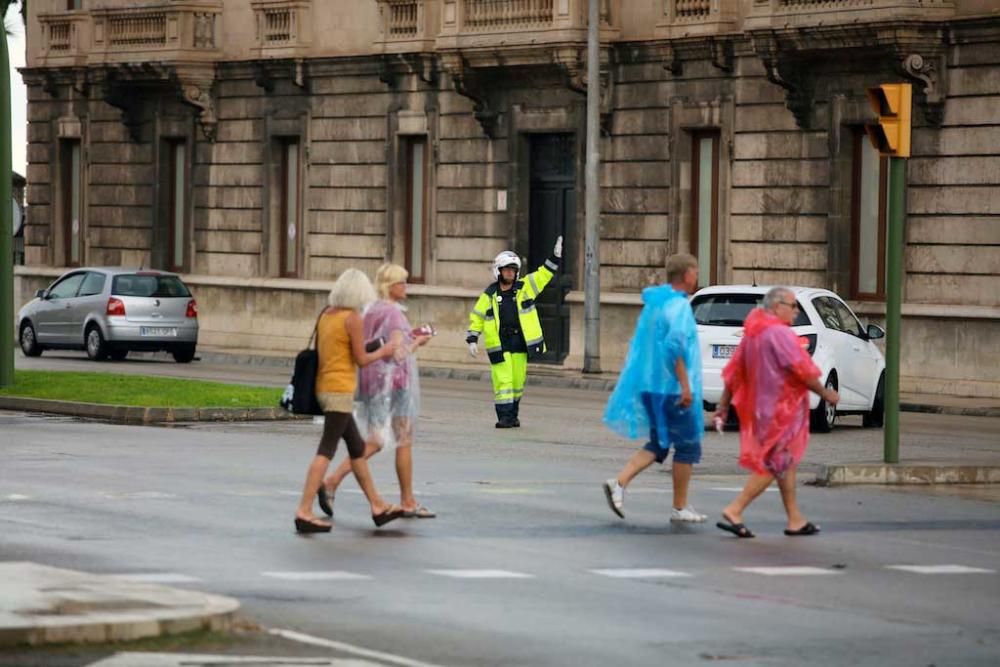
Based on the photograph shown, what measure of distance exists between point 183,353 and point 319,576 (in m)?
28.1

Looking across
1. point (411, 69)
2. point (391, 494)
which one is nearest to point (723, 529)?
point (391, 494)

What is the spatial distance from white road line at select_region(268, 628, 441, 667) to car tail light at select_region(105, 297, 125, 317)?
29.2 meters

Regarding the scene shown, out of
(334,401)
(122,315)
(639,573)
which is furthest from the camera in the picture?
(122,315)

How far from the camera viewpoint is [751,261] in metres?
35.8

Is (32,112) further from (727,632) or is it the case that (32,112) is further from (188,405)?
(727,632)

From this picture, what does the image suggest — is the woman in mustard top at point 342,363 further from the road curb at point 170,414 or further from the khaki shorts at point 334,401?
the road curb at point 170,414

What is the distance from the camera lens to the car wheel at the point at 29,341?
135 feet

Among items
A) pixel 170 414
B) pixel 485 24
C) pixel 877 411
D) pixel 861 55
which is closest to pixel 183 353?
pixel 485 24

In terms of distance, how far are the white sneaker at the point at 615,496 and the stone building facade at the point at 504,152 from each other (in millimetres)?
17002

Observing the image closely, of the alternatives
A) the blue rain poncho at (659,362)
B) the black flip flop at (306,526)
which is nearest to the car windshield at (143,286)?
the blue rain poncho at (659,362)

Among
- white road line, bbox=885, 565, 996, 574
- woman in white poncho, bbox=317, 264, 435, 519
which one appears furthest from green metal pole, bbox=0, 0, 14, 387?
white road line, bbox=885, 565, 996, 574

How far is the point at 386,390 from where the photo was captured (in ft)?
50.7

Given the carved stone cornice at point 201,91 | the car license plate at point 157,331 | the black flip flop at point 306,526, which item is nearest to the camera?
the black flip flop at point 306,526

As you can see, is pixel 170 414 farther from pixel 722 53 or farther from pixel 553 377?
pixel 722 53
